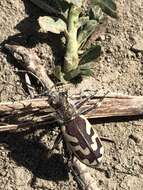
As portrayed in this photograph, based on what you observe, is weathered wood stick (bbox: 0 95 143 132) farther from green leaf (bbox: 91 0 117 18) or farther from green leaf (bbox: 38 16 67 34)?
green leaf (bbox: 91 0 117 18)

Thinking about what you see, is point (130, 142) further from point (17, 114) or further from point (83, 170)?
point (17, 114)

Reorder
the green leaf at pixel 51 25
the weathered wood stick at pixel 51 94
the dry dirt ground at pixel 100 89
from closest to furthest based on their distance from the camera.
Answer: the dry dirt ground at pixel 100 89 → the weathered wood stick at pixel 51 94 → the green leaf at pixel 51 25

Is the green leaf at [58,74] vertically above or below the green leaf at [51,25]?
below

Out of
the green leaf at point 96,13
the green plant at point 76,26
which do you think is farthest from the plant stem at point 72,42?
the green leaf at point 96,13

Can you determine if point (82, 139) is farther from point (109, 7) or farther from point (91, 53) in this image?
point (109, 7)

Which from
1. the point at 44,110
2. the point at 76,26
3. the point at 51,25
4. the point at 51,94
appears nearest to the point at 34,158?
the point at 44,110

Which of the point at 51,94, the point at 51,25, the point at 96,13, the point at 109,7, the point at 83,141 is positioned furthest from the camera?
the point at 96,13

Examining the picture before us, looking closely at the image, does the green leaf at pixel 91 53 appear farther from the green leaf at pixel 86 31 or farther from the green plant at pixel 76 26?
the green leaf at pixel 86 31

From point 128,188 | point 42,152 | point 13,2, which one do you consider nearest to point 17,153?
point 42,152
